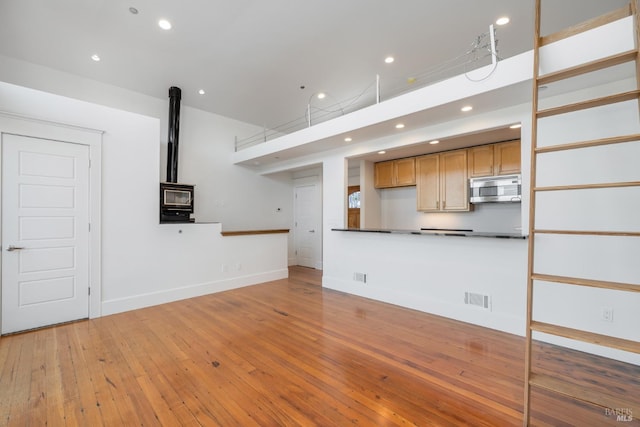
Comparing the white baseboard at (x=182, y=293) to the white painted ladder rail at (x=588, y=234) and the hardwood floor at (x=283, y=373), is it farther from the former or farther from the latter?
the white painted ladder rail at (x=588, y=234)

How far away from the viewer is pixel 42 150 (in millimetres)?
3355

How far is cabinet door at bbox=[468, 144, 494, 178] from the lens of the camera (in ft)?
14.9

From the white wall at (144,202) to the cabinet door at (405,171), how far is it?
8.79 feet

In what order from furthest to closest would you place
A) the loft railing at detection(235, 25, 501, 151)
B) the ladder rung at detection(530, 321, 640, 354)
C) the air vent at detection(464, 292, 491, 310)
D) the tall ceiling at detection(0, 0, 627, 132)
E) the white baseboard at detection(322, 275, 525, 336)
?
the loft railing at detection(235, 25, 501, 151) < the air vent at detection(464, 292, 491, 310) < the white baseboard at detection(322, 275, 525, 336) < the tall ceiling at detection(0, 0, 627, 132) < the ladder rung at detection(530, 321, 640, 354)

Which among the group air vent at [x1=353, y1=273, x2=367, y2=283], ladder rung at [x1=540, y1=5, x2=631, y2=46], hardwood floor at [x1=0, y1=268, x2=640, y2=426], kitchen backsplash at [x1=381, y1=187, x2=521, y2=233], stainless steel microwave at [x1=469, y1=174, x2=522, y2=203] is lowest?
hardwood floor at [x1=0, y1=268, x2=640, y2=426]

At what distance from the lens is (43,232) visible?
3361 millimetres

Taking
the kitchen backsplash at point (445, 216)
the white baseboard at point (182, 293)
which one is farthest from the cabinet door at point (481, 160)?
the white baseboard at point (182, 293)

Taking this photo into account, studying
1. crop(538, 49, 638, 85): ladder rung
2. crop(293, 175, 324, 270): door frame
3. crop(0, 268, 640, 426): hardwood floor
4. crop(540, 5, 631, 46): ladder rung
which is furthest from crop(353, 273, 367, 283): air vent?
crop(540, 5, 631, 46): ladder rung

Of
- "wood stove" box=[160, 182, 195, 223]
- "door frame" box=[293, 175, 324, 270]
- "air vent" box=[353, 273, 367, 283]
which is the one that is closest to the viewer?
"wood stove" box=[160, 182, 195, 223]

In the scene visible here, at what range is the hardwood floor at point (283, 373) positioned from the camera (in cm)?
185

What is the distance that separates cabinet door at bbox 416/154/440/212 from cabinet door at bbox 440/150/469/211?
9 centimetres

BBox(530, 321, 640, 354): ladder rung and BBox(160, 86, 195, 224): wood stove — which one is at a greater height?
BBox(160, 86, 195, 224): wood stove

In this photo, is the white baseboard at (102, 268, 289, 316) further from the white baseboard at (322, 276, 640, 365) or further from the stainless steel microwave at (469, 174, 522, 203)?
the stainless steel microwave at (469, 174, 522, 203)

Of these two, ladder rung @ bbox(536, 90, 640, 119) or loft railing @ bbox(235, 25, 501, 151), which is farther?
loft railing @ bbox(235, 25, 501, 151)
